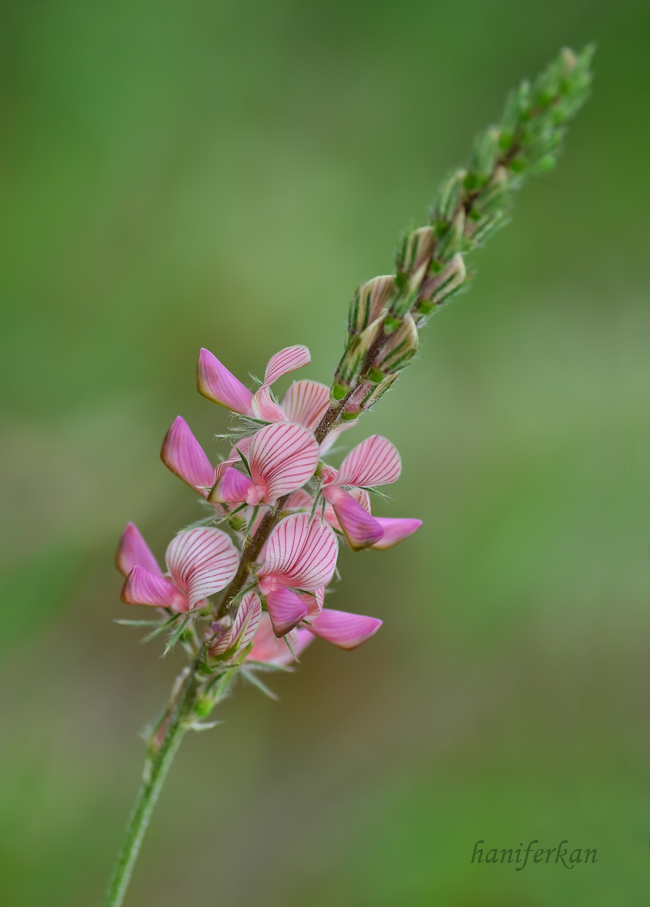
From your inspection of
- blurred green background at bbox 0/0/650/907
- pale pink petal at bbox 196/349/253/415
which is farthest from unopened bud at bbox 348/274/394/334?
blurred green background at bbox 0/0/650/907

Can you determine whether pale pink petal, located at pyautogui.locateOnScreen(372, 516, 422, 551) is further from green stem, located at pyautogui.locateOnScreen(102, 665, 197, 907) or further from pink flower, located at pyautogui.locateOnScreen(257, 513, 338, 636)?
green stem, located at pyautogui.locateOnScreen(102, 665, 197, 907)

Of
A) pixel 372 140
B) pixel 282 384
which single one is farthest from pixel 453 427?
pixel 372 140

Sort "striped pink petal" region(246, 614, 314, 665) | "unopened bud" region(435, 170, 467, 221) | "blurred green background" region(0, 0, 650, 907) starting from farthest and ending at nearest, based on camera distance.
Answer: "blurred green background" region(0, 0, 650, 907) < "striped pink petal" region(246, 614, 314, 665) < "unopened bud" region(435, 170, 467, 221)

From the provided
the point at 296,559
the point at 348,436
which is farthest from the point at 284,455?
the point at 348,436

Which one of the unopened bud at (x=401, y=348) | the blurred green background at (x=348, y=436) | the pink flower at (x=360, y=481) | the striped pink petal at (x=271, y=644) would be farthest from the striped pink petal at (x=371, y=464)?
the blurred green background at (x=348, y=436)

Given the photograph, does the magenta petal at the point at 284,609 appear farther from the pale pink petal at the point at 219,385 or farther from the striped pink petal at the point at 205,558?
the pale pink petal at the point at 219,385

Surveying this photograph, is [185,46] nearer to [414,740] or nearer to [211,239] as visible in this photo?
[211,239]
